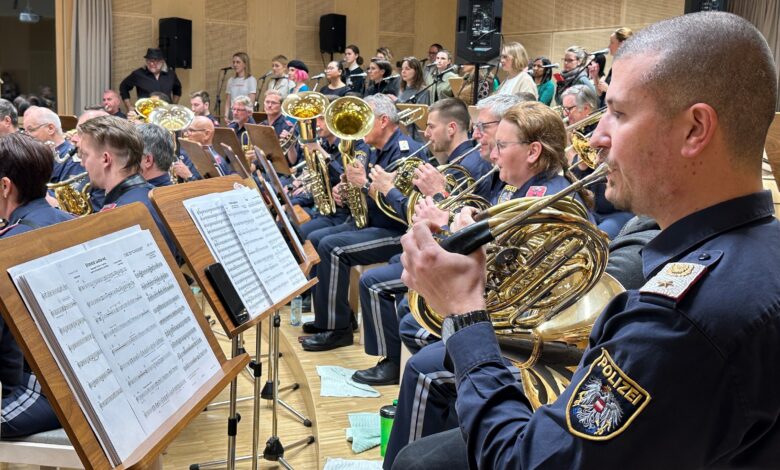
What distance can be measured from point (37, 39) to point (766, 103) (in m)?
12.1

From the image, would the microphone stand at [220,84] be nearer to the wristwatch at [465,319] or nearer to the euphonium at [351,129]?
the euphonium at [351,129]

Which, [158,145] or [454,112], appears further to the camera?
[454,112]

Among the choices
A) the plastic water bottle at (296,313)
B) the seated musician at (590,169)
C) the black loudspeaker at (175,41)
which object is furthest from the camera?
the black loudspeaker at (175,41)

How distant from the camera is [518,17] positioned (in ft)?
39.6

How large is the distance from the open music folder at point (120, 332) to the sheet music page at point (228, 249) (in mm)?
395

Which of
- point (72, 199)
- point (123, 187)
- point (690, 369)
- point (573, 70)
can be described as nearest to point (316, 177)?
point (72, 199)

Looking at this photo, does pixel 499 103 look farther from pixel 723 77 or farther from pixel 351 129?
pixel 723 77

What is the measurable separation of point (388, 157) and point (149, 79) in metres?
7.22

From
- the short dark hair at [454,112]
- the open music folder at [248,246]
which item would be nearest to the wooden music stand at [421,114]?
the short dark hair at [454,112]

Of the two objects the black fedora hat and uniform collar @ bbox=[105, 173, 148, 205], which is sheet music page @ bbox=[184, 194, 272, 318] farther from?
the black fedora hat

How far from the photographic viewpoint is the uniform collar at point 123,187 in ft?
11.8

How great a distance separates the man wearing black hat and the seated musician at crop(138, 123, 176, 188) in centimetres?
721

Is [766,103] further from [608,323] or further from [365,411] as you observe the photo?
[365,411]

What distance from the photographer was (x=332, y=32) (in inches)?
492
